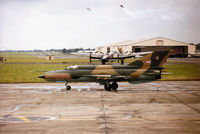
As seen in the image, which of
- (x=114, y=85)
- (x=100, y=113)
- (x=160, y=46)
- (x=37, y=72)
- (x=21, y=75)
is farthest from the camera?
(x=160, y=46)

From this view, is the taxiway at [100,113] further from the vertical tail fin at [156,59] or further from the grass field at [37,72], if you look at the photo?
the grass field at [37,72]

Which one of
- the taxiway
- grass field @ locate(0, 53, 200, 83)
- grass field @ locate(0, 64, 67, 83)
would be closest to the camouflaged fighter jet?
grass field @ locate(0, 53, 200, 83)

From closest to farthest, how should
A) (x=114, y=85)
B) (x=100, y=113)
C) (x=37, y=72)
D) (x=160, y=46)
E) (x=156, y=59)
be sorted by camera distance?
(x=100, y=113) < (x=156, y=59) < (x=114, y=85) < (x=37, y=72) < (x=160, y=46)

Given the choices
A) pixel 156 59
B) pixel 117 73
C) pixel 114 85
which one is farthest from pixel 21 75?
pixel 156 59

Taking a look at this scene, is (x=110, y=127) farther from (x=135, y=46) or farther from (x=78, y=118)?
(x=135, y=46)

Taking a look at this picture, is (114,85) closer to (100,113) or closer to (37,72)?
(100,113)

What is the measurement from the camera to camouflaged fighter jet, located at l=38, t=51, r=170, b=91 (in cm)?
1841

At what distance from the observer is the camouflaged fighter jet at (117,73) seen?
18406 mm

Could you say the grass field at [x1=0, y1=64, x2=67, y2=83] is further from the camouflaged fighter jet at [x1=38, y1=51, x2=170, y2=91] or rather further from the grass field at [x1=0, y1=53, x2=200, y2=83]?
the camouflaged fighter jet at [x1=38, y1=51, x2=170, y2=91]

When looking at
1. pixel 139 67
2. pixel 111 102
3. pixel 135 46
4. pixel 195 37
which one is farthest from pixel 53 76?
pixel 135 46

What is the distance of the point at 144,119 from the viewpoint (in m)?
10.6

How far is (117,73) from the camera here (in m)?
18.8

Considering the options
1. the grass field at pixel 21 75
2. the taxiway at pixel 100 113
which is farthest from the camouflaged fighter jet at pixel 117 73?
the grass field at pixel 21 75

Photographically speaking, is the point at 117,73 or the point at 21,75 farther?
the point at 21,75
